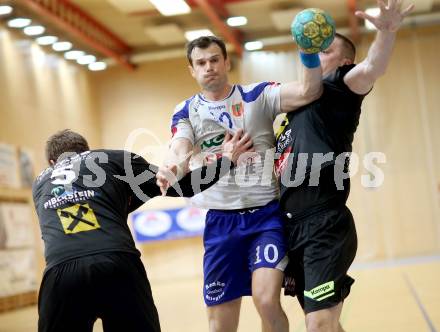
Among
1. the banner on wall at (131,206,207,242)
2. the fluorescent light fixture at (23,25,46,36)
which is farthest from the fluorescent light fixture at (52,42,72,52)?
the banner on wall at (131,206,207,242)

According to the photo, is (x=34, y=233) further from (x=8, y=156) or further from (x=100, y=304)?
(x=100, y=304)

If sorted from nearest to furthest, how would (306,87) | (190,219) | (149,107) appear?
(306,87) < (190,219) < (149,107)

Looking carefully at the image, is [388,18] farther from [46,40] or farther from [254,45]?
[254,45]

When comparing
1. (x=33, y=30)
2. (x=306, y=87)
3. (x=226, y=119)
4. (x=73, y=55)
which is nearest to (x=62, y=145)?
(x=226, y=119)

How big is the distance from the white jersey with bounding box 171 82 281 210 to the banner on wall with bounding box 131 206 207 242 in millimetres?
14340

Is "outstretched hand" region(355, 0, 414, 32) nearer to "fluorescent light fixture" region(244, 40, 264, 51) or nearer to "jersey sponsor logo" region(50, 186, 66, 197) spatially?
"jersey sponsor logo" region(50, 186, 66, 197)

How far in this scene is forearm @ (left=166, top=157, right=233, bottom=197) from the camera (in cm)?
440

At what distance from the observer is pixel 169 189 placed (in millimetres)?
4340

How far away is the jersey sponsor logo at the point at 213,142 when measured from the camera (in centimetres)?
493

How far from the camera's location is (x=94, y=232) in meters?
4.02

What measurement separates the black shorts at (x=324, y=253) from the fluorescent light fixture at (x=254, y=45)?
15.5 m

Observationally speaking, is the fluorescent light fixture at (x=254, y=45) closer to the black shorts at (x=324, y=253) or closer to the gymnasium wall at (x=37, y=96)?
the gymnasium wall at (x=37, y=96)

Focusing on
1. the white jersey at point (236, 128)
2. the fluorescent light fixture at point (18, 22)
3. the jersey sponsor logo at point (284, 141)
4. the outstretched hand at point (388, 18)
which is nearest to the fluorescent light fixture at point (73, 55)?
the fluorescent light fixture at point (18, 22)

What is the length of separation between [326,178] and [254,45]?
15.6 m
